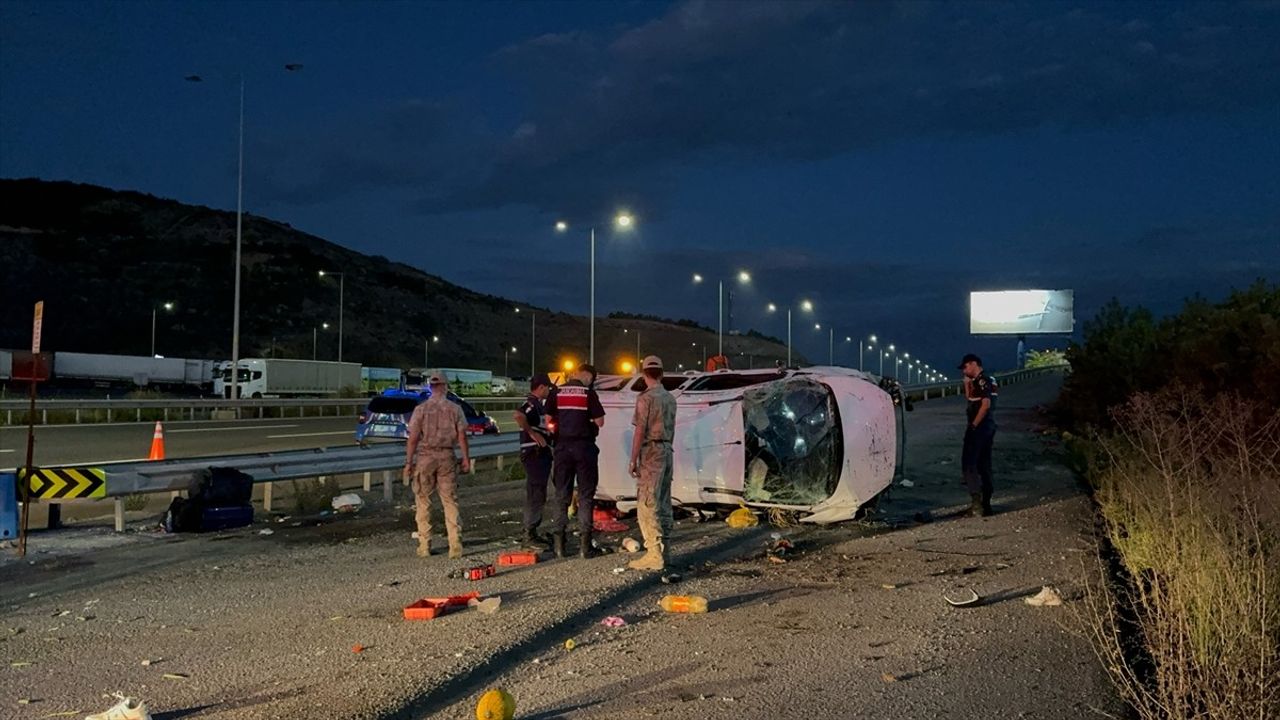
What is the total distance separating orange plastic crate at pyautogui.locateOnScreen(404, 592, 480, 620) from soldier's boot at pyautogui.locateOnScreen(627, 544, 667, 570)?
5.98 feet

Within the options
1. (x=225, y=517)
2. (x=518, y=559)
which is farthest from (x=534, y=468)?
(x=225, y=517)

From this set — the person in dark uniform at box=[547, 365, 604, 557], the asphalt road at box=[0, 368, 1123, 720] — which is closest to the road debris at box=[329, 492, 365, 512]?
the asphalt road at box=[0, 368, 1123, 720]

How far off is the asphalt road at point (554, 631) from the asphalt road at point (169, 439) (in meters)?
10.8

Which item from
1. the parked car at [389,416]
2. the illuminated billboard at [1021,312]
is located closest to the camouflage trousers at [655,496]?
the parked car at [389,416]

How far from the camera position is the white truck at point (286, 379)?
54438 millimetres

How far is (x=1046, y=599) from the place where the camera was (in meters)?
7.59

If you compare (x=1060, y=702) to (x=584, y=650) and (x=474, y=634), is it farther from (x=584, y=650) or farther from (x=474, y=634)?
(x=474, y=634)

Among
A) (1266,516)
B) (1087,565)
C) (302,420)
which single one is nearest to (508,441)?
(1087,565)

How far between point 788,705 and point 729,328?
42502 millimetres

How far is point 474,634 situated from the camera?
670 centimetres

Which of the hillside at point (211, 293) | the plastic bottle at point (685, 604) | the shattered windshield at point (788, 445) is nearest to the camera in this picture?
the plastic bottle at point (685, 604)

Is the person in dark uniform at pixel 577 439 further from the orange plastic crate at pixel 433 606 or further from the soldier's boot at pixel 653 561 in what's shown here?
the orange plastic crate at pixel 433 606

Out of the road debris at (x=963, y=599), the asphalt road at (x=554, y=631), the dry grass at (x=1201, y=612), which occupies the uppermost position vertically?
the dry grass at (x=1201, y=612)

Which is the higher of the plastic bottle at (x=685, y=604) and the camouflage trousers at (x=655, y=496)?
the camouflage trousers at (x=655, y=496)
